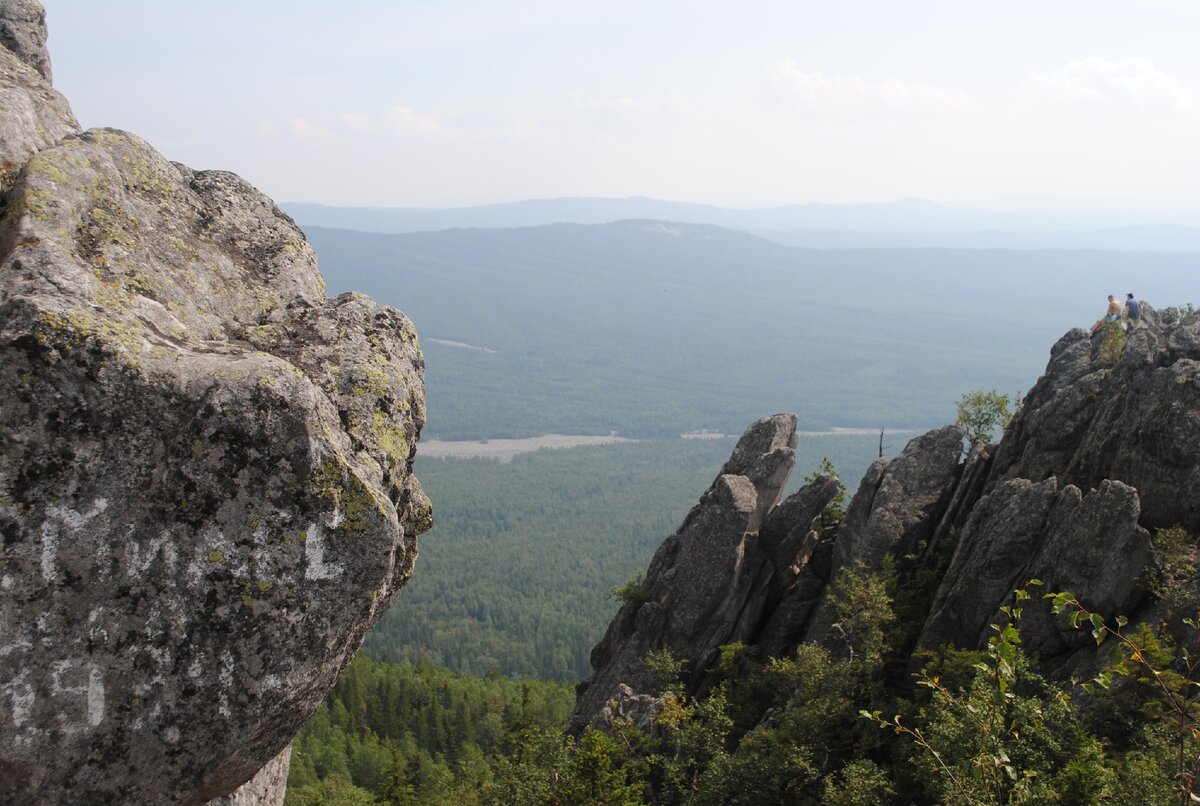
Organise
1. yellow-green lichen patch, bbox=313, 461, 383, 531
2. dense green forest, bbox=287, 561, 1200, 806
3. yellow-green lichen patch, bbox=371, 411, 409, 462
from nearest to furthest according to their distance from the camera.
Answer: yellow-green lichen patch, bbox=313, 461, 383, 531 < yellow-green lichen patch, bbox=371, 411, 409, 462 < dense green forest, bbox=287, 561, 1200, 806

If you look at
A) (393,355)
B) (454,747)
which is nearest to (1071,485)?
(393,355)

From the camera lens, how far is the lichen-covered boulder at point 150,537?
648cm

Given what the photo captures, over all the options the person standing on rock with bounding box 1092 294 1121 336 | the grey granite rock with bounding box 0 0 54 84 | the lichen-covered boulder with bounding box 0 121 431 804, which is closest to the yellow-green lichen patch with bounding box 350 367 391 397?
the lichen-covered boulder with bounding box 0 121 431 804

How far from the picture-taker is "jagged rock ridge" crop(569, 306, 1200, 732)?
76.1ft

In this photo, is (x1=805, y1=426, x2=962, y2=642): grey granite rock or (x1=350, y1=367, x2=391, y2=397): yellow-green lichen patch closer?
(x1=350, y1=367, x2=391, y2=397): yellow-green lichen patch

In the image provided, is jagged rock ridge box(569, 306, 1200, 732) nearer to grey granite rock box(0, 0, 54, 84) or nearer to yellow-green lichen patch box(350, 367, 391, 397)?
yellow-green lichen patch box(350, 367, 391, 397)

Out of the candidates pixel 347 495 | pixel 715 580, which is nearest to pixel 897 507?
pixel 715 580

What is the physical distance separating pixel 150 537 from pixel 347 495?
4.83 ft

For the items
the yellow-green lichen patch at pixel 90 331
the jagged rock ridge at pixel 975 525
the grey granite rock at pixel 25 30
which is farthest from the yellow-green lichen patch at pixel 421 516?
the jagged rock ridge at pixel 975 525

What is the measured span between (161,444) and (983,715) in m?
7.36

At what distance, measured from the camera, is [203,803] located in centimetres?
735

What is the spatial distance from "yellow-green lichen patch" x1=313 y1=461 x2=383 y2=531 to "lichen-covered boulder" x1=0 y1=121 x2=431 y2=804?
0.01 m

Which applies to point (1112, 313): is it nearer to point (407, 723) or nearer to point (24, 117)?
point (24, 117)

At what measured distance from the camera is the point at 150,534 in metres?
6.73
